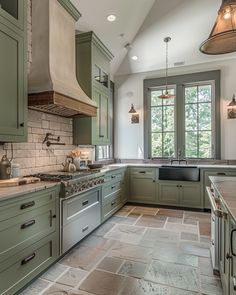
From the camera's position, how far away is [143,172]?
483cm

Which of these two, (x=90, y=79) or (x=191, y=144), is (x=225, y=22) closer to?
(x=90, y=79)

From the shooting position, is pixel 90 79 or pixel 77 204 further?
pixel 90 79

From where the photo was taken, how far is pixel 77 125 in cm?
385

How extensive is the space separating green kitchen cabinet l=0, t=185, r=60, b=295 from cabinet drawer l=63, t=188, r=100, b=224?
166 millimetres

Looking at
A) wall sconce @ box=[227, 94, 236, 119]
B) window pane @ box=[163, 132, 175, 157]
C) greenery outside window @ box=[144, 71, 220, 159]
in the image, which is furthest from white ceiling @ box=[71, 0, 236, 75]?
window pane @ box=[163, 132, 175, 157]

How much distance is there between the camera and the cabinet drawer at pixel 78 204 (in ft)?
8.32

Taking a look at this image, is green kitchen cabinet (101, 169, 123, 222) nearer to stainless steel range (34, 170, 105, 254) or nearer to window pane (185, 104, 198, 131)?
stainless steel range (34, 170, 105, 254)

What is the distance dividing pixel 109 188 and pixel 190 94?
298 cm

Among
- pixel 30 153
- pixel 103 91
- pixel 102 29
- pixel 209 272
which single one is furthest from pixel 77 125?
pixel 209 272

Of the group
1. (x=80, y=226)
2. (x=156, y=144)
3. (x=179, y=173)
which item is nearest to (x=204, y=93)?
(x=156, y=144)

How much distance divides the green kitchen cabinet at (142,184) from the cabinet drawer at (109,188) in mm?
655

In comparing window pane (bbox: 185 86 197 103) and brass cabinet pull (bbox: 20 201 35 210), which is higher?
window pane (bbox: 185 86 197 103)

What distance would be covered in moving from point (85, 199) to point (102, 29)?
9.98 feet

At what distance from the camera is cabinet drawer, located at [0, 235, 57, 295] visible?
1734 mm
